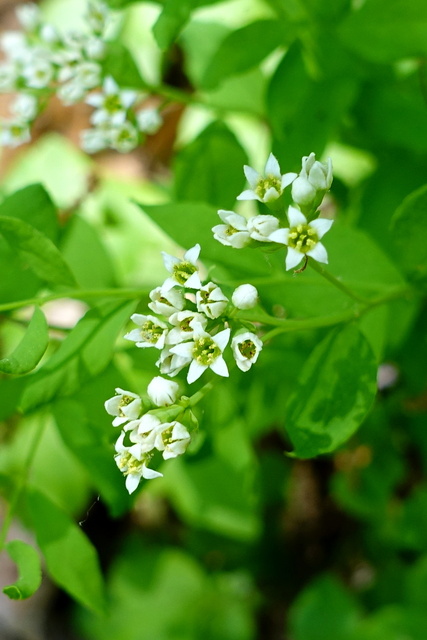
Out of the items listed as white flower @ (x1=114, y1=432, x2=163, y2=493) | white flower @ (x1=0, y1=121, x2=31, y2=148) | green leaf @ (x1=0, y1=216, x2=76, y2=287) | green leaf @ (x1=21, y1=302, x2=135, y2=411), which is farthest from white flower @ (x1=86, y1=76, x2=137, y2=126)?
white flower @ (x1=114, y1=432, x2=163, y2=493)

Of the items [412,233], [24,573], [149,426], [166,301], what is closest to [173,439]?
[149,426]

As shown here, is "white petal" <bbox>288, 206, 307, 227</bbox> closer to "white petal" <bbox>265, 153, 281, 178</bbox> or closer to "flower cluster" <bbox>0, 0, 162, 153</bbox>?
"white petal" <bbox>265, 153, 281, 178</bbox>

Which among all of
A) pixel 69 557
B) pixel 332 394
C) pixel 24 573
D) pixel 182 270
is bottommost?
pixel 69 557

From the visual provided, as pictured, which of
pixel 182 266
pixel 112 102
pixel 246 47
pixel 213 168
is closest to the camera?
pixel 182 266

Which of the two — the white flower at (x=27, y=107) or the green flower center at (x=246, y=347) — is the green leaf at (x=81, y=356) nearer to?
the green flower center at (x=246, y=347)

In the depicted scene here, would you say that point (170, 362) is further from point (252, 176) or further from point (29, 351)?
point (252, 176)

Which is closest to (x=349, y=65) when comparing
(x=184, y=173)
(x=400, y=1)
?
(x=400, y=1)

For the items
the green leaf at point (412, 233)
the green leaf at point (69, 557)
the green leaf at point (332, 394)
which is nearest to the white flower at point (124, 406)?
the green leaf at point (332, 394)
